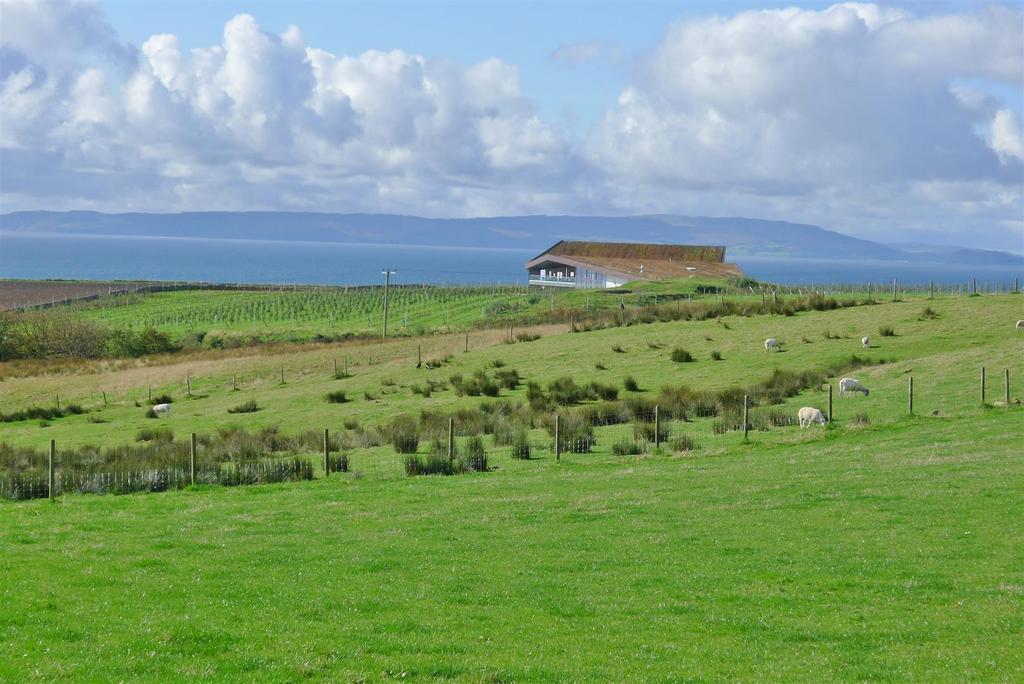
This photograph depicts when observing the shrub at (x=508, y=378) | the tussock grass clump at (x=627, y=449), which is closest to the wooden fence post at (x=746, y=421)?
the tussock grass clump at (x=627, y=449)

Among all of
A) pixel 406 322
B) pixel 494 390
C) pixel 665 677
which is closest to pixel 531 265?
pixel 406 322

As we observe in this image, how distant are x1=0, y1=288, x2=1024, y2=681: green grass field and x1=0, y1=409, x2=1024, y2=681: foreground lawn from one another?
0.06 metres

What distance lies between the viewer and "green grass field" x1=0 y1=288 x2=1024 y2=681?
1184 centimetres

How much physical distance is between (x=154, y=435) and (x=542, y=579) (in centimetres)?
3159

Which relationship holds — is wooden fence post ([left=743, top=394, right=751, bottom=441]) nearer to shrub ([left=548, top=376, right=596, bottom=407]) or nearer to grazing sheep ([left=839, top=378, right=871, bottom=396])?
grazing sheep ([left=839, top=378, right=871, bottom=396])

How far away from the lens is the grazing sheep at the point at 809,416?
3541cm

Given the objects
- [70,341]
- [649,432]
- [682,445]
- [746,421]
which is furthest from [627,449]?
[70,341]

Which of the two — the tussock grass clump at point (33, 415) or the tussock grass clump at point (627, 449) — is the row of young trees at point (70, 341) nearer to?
the tussock grass clump at point (33, 415)

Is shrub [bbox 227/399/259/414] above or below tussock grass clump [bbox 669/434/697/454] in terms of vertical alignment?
below

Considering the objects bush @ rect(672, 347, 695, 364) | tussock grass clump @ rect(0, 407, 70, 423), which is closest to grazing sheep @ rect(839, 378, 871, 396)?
bush @ rect(672, 347, 695, 364)

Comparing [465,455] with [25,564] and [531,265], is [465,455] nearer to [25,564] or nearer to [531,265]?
[25,564]

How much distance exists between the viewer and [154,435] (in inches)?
1711

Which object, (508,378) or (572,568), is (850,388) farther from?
(572,568)

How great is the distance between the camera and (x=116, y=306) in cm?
14225
